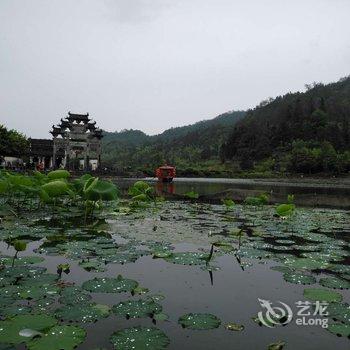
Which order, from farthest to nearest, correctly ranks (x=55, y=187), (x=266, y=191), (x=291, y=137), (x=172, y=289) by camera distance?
(x=291, y=137), (x=266, y=191), (x=55, y=187), (x=172, y=289)

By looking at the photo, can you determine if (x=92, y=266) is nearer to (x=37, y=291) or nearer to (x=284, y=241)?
(x=37, y=291)

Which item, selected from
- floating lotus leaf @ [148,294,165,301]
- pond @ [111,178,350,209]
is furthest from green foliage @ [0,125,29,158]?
floating lotus leaf @ [148,294,165,301]

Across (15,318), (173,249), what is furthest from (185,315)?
(173,249)

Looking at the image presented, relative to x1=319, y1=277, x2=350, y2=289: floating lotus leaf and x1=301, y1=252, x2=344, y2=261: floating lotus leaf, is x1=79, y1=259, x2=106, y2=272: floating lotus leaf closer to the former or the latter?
Answer: x1=319, y1=277, x2=350, y2=289: floating lotus leaf

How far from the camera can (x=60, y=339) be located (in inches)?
107

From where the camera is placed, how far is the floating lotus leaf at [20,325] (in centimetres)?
270

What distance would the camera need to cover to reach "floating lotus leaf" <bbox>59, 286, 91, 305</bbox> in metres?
3.55

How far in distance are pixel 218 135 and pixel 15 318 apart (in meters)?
138

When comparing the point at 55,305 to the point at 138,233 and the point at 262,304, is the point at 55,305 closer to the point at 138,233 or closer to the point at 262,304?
the point at 262,304

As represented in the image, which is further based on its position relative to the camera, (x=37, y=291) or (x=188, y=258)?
(x=188, y=258)

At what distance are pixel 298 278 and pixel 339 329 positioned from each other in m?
1.46

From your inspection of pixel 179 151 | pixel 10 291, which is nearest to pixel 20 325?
pixel 10 291

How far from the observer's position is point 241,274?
4781 millimetres

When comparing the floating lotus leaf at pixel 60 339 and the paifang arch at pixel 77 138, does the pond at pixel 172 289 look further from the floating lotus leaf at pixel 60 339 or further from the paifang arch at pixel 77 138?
the paifang arch at pixel 77 138
